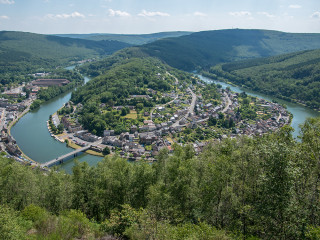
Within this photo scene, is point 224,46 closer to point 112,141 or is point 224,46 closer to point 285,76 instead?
point 285,76

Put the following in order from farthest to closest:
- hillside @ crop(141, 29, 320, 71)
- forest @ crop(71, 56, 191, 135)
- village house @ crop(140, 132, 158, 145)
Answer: hillside @ crop(141, 29, 320, 71), forest @ crop(71, 56, 191, 135), village house @ crop(140, 132, 158, 145)

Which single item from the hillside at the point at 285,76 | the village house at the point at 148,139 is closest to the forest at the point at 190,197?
the village house at the point at 148,139

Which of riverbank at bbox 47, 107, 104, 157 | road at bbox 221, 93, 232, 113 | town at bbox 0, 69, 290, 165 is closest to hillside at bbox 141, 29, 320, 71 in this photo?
road at bbox 221, 93, 232, 113

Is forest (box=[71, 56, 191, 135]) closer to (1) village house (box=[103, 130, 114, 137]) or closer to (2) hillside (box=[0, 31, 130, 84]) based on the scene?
(1) village house (box=[103, 130, 114, 137])

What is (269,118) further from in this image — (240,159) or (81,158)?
(240,159)

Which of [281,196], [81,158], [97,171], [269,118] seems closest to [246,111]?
[269,118]

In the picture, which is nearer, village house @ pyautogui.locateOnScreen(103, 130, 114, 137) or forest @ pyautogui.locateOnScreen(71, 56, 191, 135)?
village house @ pyautogui.locateOnScreen(103, 130, 114, 137)

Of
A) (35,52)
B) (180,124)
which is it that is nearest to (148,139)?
(180,124)
